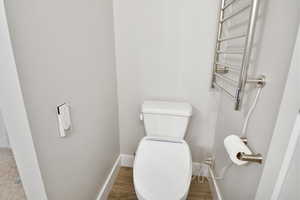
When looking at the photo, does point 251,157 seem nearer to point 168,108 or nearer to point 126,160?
point 168,108

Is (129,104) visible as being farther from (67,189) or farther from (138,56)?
(67,189)

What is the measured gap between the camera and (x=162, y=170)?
100 cm

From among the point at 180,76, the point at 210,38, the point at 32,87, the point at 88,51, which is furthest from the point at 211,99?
the point at 32,87

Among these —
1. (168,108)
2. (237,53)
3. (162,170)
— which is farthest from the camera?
(168,108)

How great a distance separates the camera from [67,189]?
80cm

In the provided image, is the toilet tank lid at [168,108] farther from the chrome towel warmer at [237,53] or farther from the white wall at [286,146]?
the white wall at [286,146]

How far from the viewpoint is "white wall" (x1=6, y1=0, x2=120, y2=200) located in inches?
21.8

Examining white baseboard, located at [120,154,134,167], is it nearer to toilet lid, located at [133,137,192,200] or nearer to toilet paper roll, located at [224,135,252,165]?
toilet lid, located at [133,137,192,200]

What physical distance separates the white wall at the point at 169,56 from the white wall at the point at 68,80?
0.16 m

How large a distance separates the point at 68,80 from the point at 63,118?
0.60ft

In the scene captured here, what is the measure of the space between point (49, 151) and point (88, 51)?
568mm

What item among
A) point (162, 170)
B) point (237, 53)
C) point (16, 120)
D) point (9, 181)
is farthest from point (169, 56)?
point (9, 181)

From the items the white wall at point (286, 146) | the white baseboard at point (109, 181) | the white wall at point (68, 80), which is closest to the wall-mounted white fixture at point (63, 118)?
the white wall at point (68, 80)

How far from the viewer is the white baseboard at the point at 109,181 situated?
1.22 meters
